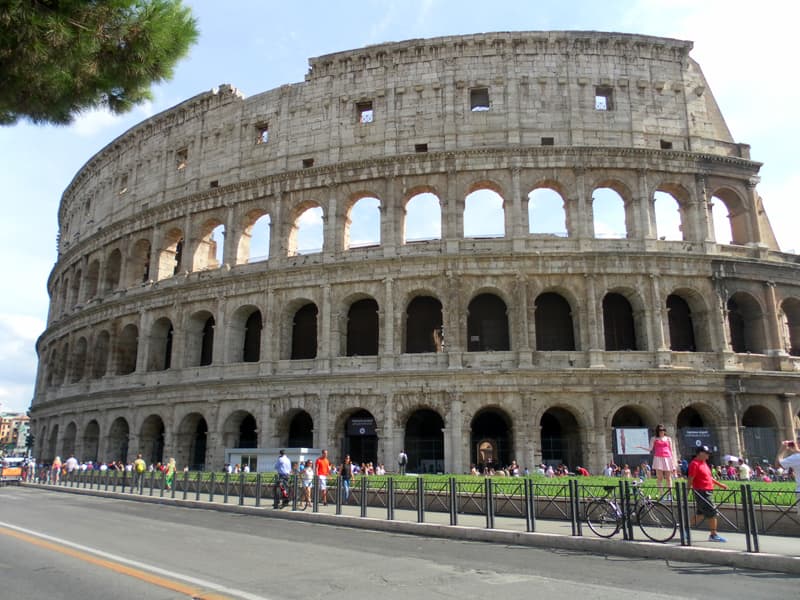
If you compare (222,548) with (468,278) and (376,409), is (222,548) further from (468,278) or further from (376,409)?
(468,278)

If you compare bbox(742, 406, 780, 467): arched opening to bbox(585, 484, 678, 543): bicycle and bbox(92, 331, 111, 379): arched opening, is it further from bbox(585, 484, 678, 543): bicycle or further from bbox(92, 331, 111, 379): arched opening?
bbox(92, 331, 111, 379): arched opening

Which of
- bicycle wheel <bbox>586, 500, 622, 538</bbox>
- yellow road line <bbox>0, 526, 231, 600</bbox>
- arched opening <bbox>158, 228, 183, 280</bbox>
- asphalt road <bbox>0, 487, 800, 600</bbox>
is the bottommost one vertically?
asphalt road <bbox>0, 487, 800, 600</bbox>

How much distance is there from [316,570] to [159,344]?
2775 centimetres

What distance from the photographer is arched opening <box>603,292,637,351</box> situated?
26656 mm

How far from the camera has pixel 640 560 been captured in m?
9.14

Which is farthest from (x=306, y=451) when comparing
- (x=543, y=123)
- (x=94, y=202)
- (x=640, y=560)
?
(x=94, y=202)

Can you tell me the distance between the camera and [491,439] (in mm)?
26203

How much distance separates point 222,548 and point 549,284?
63.5 feet

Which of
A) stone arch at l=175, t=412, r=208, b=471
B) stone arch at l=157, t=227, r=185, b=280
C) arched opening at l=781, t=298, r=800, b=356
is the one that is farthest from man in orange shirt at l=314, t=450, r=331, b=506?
arched opening at l=781, t=298, r=800, b=356

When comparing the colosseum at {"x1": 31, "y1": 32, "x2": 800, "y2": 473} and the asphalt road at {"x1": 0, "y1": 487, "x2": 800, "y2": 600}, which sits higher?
the colosseum at {"x1": 31, "y1": 32, "x2": 800, "y2": 473}

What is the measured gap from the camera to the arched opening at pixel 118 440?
32906mm

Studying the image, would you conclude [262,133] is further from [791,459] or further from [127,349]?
[791,459]

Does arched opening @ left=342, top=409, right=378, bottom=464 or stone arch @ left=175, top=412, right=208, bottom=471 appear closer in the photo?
arched opening @ left=342, top=409, right=378, bottom=464

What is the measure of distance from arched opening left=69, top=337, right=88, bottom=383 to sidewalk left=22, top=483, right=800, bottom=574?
25031mm
